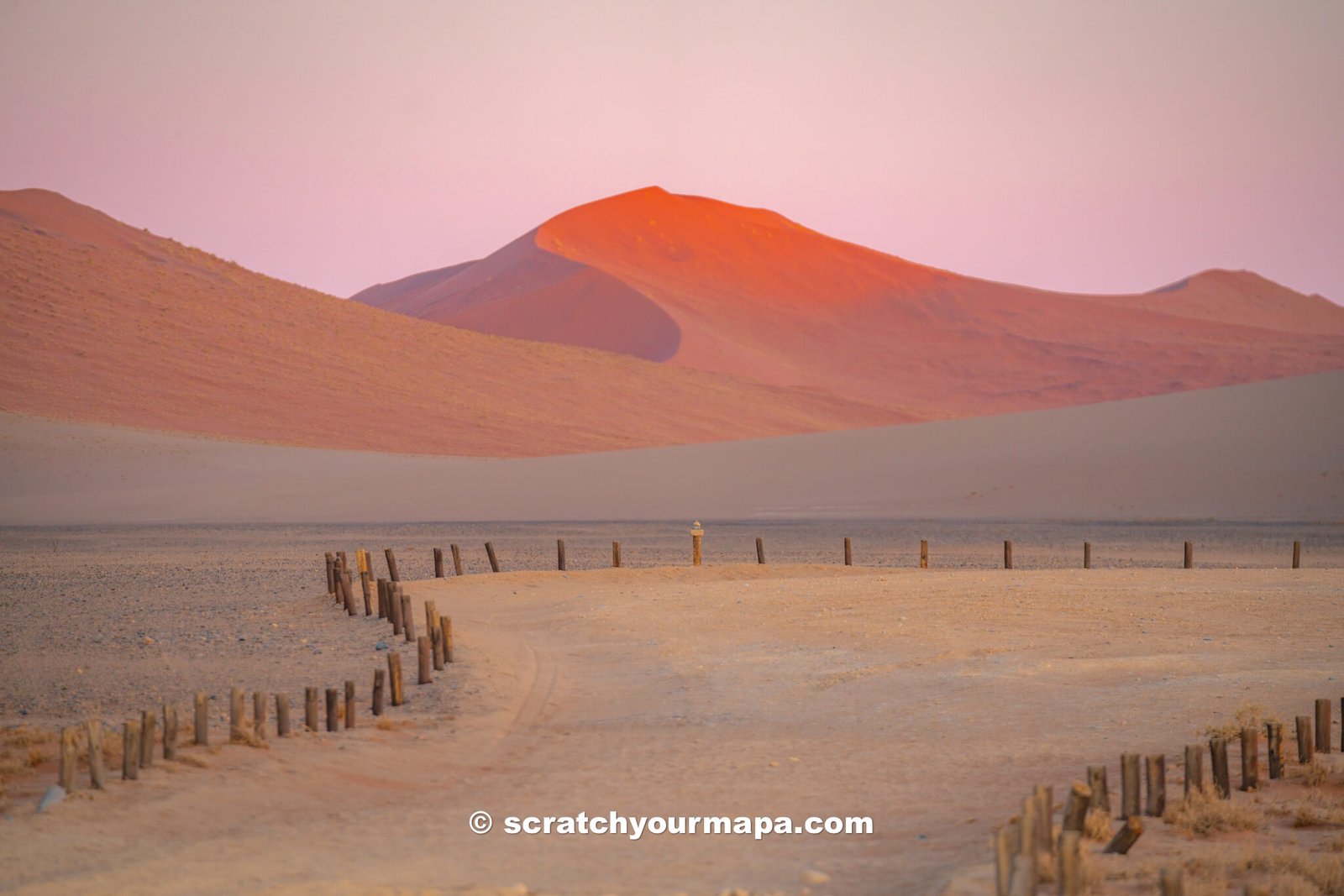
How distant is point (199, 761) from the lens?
→ 820 centimetres

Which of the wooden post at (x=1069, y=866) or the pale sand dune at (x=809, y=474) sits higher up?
the pale sand dune at (x=809, y=474)

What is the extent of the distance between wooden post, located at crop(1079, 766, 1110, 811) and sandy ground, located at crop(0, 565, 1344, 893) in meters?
0.40

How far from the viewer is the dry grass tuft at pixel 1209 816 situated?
666cm

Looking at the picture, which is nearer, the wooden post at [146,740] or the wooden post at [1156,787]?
the wooden post at [1156,787]

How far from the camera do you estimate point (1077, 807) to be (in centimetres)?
604

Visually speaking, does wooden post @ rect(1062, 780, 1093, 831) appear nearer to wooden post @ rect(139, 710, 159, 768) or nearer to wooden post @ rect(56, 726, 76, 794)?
wooden post @ rect(139, 710, 159, 768)

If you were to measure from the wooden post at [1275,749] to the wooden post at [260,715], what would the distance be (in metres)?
6.52

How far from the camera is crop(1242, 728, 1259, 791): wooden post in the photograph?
24.0 ft

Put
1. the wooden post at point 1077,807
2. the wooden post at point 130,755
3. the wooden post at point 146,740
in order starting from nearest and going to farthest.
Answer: the wooden post at point 1077,807, the wooden post at point 130,755, the wooden post at point 146,740

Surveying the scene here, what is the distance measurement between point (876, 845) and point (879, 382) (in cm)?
9691

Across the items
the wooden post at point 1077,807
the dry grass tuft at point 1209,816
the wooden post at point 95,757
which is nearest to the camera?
the wooden post at point 1077,807

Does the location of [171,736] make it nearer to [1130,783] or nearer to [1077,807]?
[1077,807]

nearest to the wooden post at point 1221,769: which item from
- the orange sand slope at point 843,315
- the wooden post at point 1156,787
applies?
the wooden post at point 1156,787

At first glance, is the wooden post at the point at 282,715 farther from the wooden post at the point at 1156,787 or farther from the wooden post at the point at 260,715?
the wooden post at the point at 1156,787
